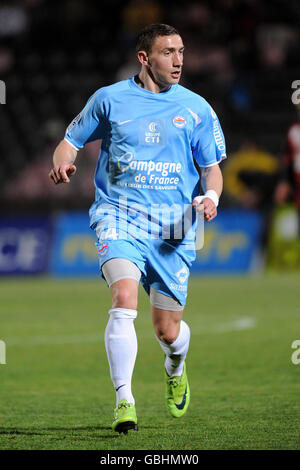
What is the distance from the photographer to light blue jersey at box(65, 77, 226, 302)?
18.4ft

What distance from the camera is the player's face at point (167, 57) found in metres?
5.63

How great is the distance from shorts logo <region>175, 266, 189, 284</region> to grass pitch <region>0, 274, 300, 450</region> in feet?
2.79

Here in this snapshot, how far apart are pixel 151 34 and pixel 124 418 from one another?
2.32 metres

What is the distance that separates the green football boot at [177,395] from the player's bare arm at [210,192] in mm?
1219

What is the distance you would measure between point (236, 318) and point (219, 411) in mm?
5426

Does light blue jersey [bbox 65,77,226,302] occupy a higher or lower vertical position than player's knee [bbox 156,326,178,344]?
higher

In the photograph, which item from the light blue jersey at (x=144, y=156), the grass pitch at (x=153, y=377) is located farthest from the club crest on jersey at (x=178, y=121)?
the grass pitch at (x=153, y=377)

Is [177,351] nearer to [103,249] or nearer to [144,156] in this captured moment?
[103,249]

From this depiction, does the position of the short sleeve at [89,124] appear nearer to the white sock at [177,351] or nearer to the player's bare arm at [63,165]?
the player's bare arm at [63,165]

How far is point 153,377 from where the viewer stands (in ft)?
24.8

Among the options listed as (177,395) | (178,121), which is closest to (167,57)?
(178,121)

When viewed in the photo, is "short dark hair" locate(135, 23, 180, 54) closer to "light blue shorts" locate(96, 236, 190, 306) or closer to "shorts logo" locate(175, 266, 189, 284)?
"light blue shorts" locate(96, 236, 190, 306)

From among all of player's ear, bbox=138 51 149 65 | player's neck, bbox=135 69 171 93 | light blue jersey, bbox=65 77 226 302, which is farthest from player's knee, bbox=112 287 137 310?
player's ear, bbox=138 51 149 65

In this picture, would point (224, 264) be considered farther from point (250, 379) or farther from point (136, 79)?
point (136, 79)
